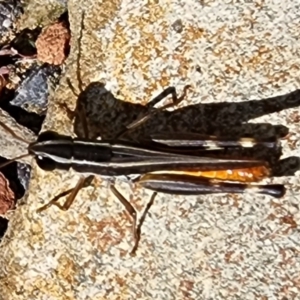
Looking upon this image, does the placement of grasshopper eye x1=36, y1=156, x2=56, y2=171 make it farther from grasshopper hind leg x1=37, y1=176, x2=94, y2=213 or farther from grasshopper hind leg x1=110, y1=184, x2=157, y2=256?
grasshopper hind leg x1=110, y1=184, x2=157, y2=256

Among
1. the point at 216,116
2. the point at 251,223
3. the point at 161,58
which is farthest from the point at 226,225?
the point at 161,58

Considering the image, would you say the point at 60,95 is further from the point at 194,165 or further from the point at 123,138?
the point at 194,165

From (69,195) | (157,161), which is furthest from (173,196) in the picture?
(69,195)

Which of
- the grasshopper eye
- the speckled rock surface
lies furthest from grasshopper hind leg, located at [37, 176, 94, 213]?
the grasshopper eye

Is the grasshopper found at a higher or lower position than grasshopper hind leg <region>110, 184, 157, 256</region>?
higher

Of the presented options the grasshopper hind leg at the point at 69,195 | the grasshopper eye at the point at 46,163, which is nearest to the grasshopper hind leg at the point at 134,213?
the grasshopper hind leg at the point at 69,195

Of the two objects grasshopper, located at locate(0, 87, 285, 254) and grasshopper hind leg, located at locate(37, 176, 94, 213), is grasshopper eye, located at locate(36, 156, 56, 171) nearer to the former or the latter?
grasshopper, located at locate(0, 87, 285, 254)

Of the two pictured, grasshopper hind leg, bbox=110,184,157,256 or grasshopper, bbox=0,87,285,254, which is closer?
grasshopper, bbox=0,87,285,254

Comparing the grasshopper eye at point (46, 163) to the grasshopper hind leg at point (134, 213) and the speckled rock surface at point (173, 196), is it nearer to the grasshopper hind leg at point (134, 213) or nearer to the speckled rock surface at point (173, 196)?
the speckled rock surface at point (173, 196)

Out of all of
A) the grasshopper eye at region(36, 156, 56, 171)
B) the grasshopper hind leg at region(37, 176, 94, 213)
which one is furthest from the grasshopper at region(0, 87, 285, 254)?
the grasshopper hind leg at region(37, 176, 94, 213)
